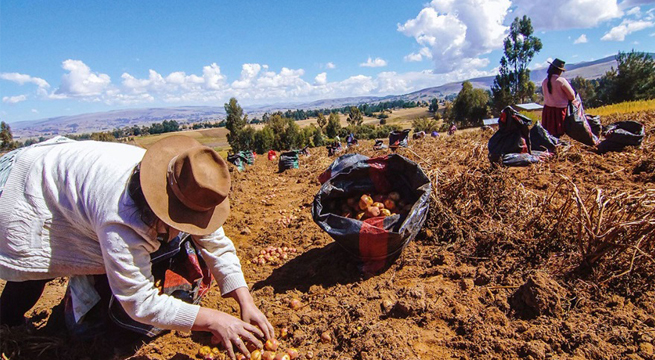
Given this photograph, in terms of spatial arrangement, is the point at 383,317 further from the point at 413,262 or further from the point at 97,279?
the point at 97,279

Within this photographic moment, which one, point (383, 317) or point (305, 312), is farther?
point (305, 312)

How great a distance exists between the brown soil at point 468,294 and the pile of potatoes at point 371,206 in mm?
357

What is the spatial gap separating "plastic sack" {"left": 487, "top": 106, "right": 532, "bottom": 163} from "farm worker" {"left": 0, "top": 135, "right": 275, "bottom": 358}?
474 cm

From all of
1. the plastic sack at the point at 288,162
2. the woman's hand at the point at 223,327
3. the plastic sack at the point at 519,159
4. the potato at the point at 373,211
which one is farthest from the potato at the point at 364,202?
the plastic sack at the point at 288,162

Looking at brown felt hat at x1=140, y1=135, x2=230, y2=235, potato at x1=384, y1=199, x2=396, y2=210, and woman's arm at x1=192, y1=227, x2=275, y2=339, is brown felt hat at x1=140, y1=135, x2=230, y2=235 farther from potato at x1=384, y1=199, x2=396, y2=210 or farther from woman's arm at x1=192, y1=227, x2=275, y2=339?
potato at x1=384, y1=199, x2=396, y2=210

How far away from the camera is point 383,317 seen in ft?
7.61

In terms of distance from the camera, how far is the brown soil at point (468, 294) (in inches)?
75.8

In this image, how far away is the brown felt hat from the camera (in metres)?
1.55

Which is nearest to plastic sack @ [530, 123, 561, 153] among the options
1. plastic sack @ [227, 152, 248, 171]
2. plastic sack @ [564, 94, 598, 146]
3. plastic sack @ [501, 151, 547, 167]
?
plastic sack @ [564, 94, 598, 146]

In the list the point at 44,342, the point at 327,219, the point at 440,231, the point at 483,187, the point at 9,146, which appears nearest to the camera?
the point at 44,342

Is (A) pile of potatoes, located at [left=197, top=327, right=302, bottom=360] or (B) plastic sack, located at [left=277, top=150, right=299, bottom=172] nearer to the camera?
(A) pile of potatoes, located at [left=197, top=327, right=302, bottom=360]

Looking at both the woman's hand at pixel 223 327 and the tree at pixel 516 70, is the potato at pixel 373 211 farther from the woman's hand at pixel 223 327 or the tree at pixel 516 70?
the tree at pixel 516 70

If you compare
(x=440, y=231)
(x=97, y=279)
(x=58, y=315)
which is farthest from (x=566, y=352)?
(x=58, y=315)

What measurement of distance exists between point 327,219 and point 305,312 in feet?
2.49
